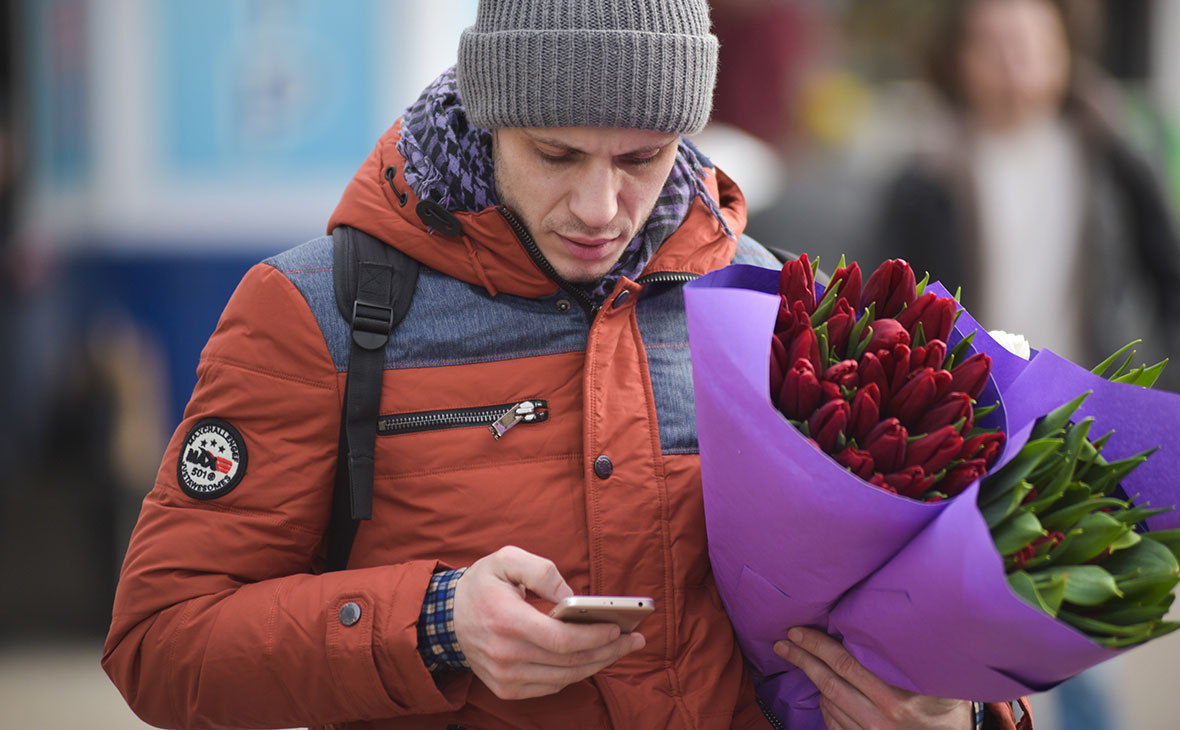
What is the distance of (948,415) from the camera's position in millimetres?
1586

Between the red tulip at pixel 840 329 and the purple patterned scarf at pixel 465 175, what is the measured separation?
0.43 m

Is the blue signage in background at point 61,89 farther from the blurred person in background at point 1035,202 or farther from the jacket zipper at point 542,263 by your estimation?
the jacket zipper at point 542,263

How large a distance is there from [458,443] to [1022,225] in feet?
10.2

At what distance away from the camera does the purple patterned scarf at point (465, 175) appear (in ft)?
6.52

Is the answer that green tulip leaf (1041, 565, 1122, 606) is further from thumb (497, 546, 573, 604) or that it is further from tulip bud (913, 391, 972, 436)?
thumb (497, 546, 573, 604)

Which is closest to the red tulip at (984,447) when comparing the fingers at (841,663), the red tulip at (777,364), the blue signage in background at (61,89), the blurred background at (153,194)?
A: the red tulip at (777,364)

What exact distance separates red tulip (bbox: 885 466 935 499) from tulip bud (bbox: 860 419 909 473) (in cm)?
2

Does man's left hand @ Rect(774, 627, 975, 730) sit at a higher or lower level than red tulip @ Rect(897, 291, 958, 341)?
lower

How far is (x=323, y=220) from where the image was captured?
5.77m

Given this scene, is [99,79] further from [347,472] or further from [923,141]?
[347,472]

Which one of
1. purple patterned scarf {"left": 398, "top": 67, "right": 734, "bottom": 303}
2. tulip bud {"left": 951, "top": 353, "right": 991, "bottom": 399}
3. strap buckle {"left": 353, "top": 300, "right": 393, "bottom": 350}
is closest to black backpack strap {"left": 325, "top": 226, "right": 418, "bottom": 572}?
strap buckle {"left": 353, "top": 300, "right": 393, "bottom": 350}

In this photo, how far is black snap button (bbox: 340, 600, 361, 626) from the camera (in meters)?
1.82

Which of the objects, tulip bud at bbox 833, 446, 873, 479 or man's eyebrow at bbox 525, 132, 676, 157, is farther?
man's eyebrow at bbox 525, 132, 676, 157

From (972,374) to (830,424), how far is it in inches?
9.3
